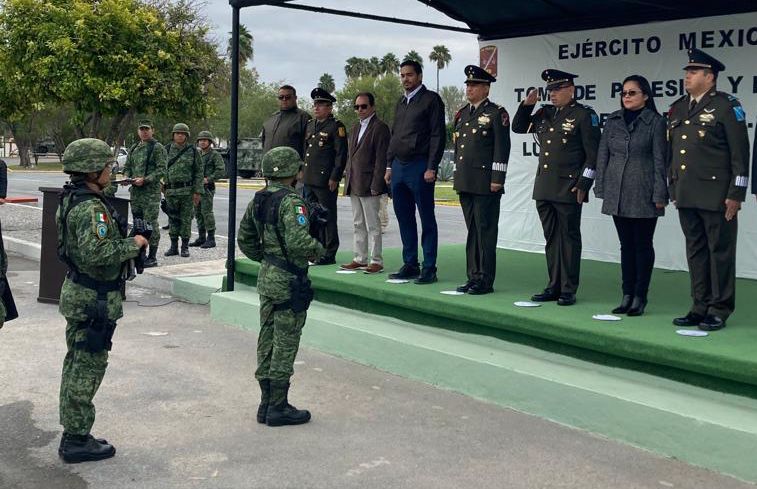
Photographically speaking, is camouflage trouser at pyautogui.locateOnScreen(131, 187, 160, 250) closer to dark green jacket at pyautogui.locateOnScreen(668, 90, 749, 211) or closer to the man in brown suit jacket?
the man in brown suit jacket

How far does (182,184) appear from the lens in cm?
1266

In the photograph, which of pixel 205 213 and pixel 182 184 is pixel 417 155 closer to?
pixel 182 184

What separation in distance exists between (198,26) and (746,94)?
8.84m

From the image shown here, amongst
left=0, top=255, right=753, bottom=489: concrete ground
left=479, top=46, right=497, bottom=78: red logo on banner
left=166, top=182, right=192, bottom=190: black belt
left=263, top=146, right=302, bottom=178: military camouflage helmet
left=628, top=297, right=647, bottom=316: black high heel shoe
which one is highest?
left=479, top=46, right=497, bottom=78: red logo on banner

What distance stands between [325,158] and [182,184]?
3795 mm

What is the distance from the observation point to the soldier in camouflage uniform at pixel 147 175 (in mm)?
11844

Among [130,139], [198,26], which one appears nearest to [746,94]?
[198,26]

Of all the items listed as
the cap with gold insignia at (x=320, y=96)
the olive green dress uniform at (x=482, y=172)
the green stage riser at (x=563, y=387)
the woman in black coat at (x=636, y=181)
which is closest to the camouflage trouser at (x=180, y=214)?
the cap with gold insignia at (x=320, y=96)

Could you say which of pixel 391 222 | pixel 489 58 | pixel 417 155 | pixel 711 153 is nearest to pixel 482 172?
pixel 417 155

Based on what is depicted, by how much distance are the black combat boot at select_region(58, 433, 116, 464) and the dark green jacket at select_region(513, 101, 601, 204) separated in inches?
155

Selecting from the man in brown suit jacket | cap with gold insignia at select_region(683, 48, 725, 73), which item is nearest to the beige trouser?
the man in brown suit jacket

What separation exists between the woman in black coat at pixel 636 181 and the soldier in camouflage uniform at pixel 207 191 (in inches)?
308

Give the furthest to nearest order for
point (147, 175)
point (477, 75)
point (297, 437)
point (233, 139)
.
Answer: point (147, 175)
point (233, 139)
point (477, 75)
point (297, 437)

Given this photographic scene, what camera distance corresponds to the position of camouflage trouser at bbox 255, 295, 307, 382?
19.2ft
